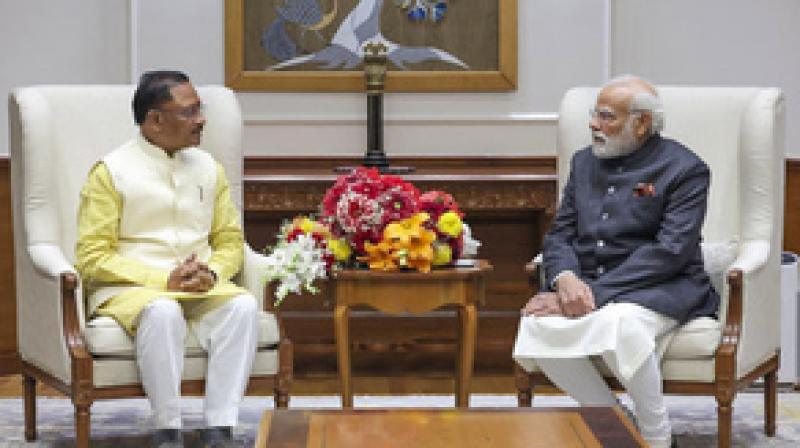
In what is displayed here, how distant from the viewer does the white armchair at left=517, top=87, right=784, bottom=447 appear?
4957 millimetres

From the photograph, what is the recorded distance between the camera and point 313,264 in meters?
5.05

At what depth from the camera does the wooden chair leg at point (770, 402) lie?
550 centimetres

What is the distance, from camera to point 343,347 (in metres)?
5.20

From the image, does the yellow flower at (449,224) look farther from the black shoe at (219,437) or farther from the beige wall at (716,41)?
the beige wall at (716,41)

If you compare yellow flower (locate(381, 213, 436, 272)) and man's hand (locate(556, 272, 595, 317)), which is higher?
yellow flower (locate(381, 213, 436, 272))

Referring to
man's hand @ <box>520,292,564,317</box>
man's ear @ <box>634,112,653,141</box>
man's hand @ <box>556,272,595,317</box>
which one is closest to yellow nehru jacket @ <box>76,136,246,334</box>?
man's hand @ <box>520,292,564,317</box>

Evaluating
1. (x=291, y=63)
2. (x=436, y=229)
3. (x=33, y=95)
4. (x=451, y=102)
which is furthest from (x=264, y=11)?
(x=436, y=229)

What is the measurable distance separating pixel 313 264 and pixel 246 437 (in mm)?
775

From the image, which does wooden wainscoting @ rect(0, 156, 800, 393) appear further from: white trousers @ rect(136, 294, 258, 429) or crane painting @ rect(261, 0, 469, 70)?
white trousers @ rect(136, 294, 258, 429)

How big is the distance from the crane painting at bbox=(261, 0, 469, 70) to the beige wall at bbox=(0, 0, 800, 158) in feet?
0.57

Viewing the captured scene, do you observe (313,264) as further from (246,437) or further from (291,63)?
(291,63)

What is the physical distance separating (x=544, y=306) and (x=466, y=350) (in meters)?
0.32

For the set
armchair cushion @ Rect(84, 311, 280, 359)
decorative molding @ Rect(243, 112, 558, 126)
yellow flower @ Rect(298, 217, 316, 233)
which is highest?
decorative molding @ Rect(243, 112, 558, 126)

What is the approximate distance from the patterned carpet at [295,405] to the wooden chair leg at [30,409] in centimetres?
3
